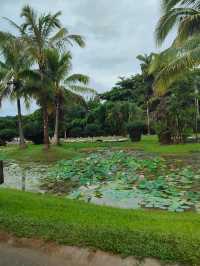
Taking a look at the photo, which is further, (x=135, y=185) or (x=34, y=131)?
(x=34, y=131)

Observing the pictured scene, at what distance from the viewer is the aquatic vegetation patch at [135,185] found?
7.24 meters

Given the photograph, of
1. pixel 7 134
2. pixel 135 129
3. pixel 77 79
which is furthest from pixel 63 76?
pixel 7 134

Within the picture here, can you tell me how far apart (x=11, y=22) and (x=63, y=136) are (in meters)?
23.3

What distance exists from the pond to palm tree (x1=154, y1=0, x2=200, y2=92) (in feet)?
10.8

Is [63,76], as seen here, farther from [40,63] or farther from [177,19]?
[177,19]

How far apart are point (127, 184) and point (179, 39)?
748 centimetres

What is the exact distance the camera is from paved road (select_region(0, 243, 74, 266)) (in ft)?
12.8

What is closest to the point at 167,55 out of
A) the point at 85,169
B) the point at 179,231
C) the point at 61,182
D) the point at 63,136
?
the point at 85,169

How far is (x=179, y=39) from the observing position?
570 inches

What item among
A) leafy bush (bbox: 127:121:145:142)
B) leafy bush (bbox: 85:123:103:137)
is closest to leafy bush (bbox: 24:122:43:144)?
leafy bush (bbox: 127:121:145:142)

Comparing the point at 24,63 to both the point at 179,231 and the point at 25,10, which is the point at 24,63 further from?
the point at 179,231

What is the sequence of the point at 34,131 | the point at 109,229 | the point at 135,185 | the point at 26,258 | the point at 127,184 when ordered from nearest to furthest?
the point at 26,258 → the point at 109,229 → the point at 135,185 → the point at 127,184 → the point at 34,131

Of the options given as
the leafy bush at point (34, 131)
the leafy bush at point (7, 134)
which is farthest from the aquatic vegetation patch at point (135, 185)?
the leafy bush at point (7, 134)

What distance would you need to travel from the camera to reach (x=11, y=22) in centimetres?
1983
